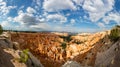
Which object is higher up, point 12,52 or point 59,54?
point 12,52

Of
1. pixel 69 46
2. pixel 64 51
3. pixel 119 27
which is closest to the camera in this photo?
pixel 119 27

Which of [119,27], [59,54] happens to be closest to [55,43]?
[59,54]

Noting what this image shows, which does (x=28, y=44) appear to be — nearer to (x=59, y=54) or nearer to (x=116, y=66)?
(x=59, y=54)

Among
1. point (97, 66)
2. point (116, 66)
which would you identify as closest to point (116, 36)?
point (97, 66)

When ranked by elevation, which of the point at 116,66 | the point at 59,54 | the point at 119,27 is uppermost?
the point at 119,27

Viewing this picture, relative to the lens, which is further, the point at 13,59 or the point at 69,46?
the point at 69,46

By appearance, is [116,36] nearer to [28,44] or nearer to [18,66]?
[18,66]

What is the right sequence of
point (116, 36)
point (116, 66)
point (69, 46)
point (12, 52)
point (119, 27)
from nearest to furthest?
point (116, 66) < point (12, 52) < point (116, 36) < point (119, 27) < point (69, 46)

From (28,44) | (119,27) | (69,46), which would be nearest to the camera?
(119,27)

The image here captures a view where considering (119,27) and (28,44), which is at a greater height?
(119,27)
